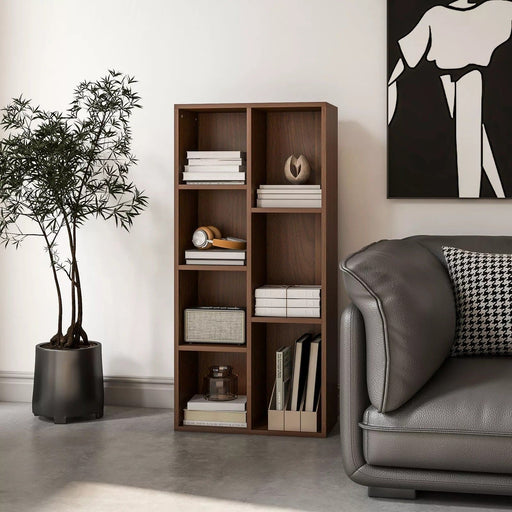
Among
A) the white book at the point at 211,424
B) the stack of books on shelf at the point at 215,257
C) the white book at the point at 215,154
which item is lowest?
the white book at the point at 211,424

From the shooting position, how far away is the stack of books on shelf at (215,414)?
3.78 metres

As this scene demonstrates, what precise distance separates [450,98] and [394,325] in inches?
58.6

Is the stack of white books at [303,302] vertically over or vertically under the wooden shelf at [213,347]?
over

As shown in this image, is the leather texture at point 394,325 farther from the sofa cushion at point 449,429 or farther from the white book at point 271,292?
the white book at point 271,292

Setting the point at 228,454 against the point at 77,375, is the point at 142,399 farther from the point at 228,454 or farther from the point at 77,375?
the point at 228,454

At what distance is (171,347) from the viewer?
421 cm

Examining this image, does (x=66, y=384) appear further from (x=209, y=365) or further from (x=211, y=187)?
(x=211, y=187)

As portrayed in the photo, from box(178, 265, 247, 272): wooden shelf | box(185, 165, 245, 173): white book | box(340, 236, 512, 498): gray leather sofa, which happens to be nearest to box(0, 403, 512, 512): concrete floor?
box(340, 236, 512, 498): gray leather sofa

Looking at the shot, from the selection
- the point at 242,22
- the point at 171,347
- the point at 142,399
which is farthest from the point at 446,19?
the point at 142,399

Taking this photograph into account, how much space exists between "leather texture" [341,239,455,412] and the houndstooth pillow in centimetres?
26

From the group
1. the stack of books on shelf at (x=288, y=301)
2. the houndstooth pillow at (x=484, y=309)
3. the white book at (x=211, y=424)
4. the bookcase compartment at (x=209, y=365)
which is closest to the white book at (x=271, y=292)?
the stack of books on shelf at (x=288, y=301)

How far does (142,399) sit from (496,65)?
225 cm

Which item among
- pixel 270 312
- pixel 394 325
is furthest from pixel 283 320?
pixel 394 325

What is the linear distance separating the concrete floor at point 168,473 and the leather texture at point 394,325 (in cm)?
41
